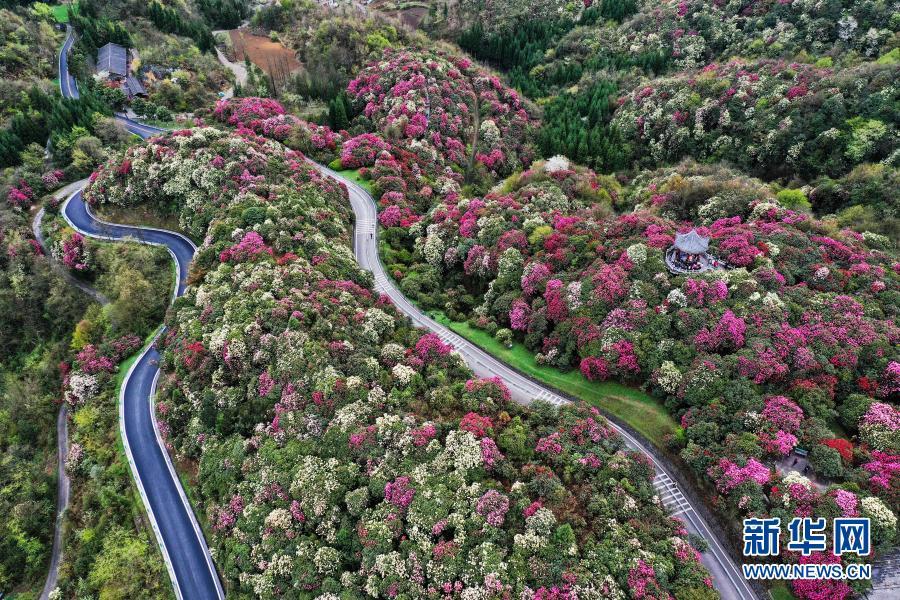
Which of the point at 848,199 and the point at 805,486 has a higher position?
the point at 848,199

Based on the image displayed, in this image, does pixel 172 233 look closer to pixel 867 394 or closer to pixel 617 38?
pixel 867 394

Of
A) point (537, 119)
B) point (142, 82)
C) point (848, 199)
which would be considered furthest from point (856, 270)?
point (142, 82)

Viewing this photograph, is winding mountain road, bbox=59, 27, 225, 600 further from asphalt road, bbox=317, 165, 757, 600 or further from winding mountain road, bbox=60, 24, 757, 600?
asphalt road, bbox=317, 165, 757, 600

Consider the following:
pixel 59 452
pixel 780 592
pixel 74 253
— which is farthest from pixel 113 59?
pixel 780 592

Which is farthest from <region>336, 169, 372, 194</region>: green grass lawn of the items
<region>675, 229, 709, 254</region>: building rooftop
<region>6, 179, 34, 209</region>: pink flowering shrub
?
<region>6, 179, 34, 209</region>: pink flowering shrub

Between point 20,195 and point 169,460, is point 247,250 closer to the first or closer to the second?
point 169,460

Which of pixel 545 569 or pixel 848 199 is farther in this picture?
pixel 848 199

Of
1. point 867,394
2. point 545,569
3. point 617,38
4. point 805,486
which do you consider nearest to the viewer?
point 545,569
